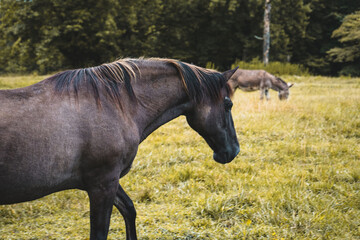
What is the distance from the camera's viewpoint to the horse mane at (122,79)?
244 cm

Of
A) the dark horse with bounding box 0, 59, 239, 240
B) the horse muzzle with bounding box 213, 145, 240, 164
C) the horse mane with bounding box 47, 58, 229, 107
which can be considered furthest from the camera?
the horse muzzle with bounding box 213, 145, 240, 164

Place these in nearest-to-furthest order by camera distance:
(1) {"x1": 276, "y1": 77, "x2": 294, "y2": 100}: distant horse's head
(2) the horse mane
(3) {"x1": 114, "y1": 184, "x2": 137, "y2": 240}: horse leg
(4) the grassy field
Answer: (2) the horse mane → (3) {"x1": 114, "y1": 184, "x2": 137, "y2": 240}: horse leg → (4) the grassy field → (1) {"x1": 276, "y1": 77, "x2": 294, "y2": 100}: distant horse's head

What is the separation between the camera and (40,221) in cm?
363

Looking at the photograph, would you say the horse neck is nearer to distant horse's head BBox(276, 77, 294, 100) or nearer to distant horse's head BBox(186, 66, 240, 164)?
distant horse's head BBox(186, 66, 240, 164)

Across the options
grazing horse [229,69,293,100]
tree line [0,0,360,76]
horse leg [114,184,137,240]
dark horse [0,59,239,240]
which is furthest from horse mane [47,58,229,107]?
tree line [0,0,360,76]

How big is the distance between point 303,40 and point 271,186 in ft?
113

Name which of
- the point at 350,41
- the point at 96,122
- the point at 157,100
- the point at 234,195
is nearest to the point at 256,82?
the point at 234,195

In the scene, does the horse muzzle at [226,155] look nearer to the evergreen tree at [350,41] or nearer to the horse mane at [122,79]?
the horse mane at [122,79]

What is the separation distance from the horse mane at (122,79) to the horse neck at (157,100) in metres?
0.07

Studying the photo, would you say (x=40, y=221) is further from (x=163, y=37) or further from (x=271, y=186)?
(x=163, y=37)

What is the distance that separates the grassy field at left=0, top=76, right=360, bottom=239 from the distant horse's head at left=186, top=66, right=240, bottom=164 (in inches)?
36.7

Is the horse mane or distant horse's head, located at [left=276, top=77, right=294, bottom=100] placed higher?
the horse mane

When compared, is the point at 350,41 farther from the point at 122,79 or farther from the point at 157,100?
the point at 122,79

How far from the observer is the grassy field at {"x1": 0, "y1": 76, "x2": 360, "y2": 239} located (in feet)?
10.9
